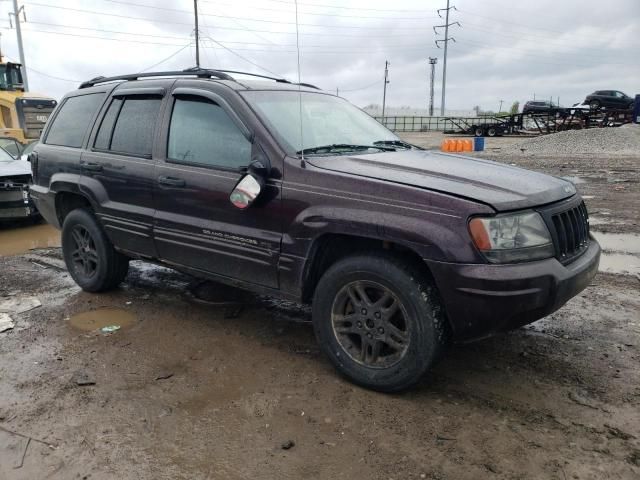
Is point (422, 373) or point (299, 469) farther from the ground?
point (422, 373)

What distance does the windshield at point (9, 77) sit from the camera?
1888 cm

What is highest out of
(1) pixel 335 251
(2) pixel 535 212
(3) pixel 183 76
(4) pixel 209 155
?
(3) pixel 183 76

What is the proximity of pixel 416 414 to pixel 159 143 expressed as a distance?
2808 millimetres

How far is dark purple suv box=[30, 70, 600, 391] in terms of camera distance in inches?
112

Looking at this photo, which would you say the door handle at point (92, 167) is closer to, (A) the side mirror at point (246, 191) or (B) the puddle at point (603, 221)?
(A) the side mirror at point (246, 191)

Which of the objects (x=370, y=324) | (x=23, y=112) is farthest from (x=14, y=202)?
(x=23, y=112)

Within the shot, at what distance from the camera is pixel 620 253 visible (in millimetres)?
6328

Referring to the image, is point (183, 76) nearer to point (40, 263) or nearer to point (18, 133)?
point (40, 263)

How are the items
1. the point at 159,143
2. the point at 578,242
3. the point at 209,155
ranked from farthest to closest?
1. the point at 159,143
2. the point at 209,155
3. the point at 578,242

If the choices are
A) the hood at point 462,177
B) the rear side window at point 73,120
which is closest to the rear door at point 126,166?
the rear side window at point 73,120

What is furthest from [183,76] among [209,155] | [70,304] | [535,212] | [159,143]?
[535,212]

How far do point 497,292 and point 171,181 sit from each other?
2518 mm

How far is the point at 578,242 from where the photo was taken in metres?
3.33

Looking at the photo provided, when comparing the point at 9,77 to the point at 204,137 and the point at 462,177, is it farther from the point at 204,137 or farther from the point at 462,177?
the point at 462,177
